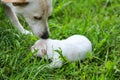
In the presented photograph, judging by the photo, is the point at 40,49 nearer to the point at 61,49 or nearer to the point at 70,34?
the point at 61,49

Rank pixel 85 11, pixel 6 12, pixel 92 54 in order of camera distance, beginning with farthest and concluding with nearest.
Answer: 1. pixel 85 11
2. pixel 6 12
3. pixel 92 54

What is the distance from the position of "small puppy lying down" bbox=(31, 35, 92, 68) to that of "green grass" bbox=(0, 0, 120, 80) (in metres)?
0.07

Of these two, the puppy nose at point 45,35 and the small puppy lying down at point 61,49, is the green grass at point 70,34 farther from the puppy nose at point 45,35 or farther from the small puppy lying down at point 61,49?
the puppy nose at point 45,35

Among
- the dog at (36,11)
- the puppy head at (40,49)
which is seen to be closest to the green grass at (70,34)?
the puppy head at (40,49)

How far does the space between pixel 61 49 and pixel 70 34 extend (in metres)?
0.71

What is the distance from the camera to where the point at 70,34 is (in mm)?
4391

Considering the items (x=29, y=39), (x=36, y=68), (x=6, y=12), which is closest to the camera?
(x=36, y=68)

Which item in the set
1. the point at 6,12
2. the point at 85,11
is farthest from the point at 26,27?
Result: the point at 85,11

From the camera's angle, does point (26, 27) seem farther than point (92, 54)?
Yes

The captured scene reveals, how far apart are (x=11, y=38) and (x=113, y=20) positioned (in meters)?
1.36

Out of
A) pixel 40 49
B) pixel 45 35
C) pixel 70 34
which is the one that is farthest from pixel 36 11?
pixel 70 34

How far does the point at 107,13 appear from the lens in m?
5.08

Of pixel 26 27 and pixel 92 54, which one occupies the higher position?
pixel 26 27

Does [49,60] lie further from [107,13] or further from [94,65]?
[107,13]
